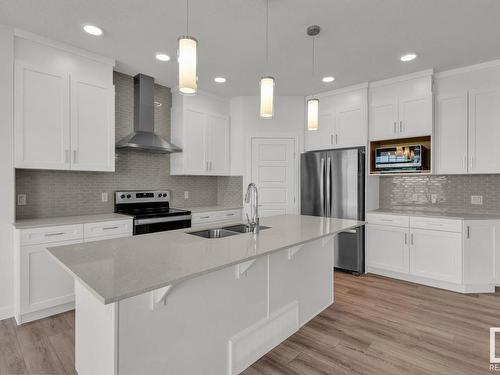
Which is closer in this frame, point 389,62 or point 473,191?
point 389,62

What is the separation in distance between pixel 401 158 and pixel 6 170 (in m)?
4.51

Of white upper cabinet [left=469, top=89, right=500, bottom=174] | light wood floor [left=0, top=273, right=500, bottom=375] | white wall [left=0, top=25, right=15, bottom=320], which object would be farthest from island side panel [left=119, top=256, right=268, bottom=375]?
white upper cabinet [left=469, top=89, right=500, bottom=174]

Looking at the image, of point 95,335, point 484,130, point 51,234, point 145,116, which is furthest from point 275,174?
point 95,335

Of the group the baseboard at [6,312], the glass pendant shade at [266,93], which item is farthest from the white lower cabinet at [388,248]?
the baseboard at [6,312]

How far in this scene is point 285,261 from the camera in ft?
7.82

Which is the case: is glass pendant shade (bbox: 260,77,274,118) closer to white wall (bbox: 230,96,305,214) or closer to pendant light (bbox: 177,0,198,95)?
pendant light (bbox: 177,0,198,95)

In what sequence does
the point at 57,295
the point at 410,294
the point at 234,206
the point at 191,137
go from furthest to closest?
the point at 234,206, the point at 191,137, the point at 410,294, the point at 57,295

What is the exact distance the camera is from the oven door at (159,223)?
3.32 m

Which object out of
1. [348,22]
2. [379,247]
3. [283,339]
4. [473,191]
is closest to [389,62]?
[348,22]

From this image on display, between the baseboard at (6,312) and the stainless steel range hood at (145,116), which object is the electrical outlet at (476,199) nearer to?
the stainless steel range hood at (145,116)

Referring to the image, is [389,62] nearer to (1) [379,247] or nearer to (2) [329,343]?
(1) [379,247]

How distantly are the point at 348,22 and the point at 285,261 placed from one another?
2186 millimetres

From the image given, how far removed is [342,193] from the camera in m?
4.17

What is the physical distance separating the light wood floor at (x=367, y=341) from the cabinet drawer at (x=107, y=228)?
2.64ft
